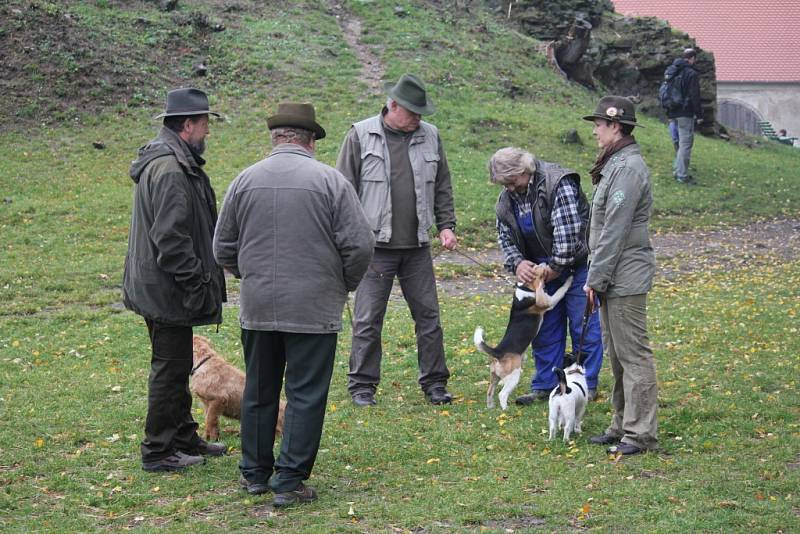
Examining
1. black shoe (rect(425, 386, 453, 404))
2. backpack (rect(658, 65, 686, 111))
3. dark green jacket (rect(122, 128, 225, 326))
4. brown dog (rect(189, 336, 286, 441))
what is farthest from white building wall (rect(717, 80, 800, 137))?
dark green jacket (rect(122, 128, 225, 326))

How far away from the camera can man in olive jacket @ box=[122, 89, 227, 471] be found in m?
5.57

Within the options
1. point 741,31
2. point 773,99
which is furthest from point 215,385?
point 741,31

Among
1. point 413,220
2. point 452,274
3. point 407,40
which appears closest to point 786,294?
point 452,274

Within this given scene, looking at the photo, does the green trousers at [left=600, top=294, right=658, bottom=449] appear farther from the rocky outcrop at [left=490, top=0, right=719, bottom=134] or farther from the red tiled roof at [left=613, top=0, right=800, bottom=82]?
the red tiled roof at [left=613, top=0, right=800, bottom=82]

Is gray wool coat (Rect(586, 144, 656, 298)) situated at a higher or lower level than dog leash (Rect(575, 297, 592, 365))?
higher

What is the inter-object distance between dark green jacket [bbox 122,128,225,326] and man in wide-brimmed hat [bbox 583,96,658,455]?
2.35 m

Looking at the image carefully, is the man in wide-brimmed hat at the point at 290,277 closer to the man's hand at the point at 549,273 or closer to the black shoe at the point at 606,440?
the black shoe at the point at 606,440

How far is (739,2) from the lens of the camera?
4134 cm

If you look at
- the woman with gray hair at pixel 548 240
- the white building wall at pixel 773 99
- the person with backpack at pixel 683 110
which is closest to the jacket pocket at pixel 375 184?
the woman with gray hair at pixel 548 240

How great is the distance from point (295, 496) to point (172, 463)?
40.7 inches

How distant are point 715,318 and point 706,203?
26.6 feet

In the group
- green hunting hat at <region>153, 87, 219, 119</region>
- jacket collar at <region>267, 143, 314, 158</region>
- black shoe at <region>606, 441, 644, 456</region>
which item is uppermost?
green hunting hat at <region>153, 87, 219, 119</region>

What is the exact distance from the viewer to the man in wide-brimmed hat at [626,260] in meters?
5.79

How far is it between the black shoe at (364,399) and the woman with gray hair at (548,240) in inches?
44.3
